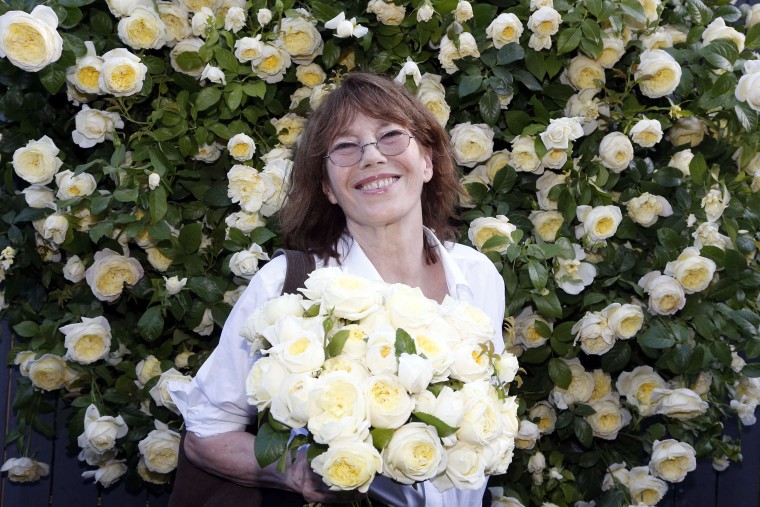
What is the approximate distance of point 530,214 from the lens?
2.61 metres

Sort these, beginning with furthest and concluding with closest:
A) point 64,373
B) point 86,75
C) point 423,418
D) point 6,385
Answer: point 6,385
point 64,373
point 86,75
point 423,418

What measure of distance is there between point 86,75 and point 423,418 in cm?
147

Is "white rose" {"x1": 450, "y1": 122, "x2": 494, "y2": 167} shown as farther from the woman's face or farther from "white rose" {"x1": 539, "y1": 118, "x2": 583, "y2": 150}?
the woman's face

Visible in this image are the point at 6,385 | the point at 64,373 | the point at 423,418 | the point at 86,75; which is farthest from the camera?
the point at 6,385

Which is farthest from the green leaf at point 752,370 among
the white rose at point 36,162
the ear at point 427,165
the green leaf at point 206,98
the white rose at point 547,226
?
the white rose at point 36,162

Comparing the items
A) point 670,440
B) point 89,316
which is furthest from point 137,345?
point 670,440

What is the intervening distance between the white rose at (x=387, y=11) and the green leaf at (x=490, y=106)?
29 centimetres

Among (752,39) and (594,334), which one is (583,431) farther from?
(752,39)

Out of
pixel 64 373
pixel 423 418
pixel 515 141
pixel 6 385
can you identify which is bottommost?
pixel 6 385

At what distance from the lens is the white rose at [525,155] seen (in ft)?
8.23

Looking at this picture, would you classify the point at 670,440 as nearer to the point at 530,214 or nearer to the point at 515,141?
the point at 530,214

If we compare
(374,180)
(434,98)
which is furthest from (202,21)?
(374,180)

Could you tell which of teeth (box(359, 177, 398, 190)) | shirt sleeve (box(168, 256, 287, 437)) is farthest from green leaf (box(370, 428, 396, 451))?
teeth (box(359, 177, 398, 190))

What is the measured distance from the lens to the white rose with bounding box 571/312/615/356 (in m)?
2.45
